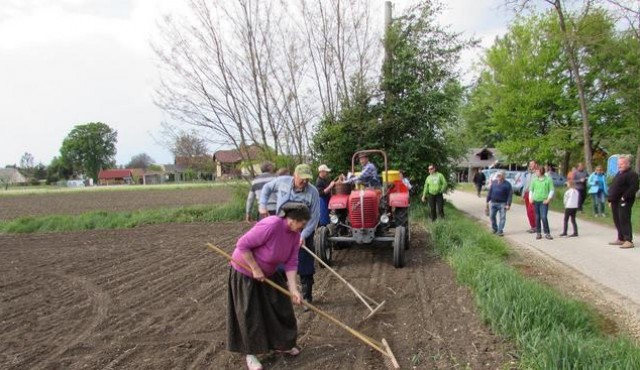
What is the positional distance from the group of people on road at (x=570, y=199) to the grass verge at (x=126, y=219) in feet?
28.3

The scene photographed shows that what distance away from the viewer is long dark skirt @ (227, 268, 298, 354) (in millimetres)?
3832

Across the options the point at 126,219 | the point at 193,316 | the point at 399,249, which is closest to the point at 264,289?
the point at 193,316

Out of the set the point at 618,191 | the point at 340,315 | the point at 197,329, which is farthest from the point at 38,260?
the point at 618,191

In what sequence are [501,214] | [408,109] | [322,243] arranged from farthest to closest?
[408,109], [501,214], [322,243]

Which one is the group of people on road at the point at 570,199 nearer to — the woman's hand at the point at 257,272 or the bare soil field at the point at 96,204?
the woman's hand at the point at 257,272

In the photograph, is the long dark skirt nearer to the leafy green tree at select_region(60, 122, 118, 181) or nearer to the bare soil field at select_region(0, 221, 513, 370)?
the bare soil field at select_region(0, 221, 513, 370)

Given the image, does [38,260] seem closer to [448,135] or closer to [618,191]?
[618,191]

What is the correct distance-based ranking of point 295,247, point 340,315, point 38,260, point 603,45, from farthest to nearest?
1. point 603,45
2. point 38,260
3. point 340,315
4. point 295,247

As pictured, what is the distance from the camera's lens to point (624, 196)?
27.3 feet

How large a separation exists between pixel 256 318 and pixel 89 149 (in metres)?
104

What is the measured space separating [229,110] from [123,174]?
86.8 m

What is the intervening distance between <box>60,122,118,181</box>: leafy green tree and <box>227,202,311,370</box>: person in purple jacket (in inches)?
4009

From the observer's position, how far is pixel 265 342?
152 inches

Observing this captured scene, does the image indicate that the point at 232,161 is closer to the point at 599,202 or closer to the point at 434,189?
the point at 434,189
